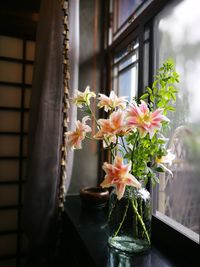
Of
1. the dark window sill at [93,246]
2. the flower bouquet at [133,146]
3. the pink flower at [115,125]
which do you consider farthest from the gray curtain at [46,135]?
the pink flower at [115,125]

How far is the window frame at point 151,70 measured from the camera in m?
0.92

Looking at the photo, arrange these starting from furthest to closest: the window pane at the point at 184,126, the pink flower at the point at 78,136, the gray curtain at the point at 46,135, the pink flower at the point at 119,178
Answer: the gray curtain at the point at 46,135
the window pane at the point at 184,126
the pink flower at the point at 78,136
the pink flower at the point at 119,178

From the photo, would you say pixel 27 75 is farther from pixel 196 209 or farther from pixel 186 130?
pixel 196 209

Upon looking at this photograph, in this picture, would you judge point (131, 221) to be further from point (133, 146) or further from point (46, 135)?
point (46, 135)

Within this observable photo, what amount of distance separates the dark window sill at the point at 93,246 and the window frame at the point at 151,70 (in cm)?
4

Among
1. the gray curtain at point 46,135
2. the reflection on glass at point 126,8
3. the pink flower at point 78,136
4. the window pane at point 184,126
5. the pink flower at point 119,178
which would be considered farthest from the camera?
the reflection on glass at point 126,8

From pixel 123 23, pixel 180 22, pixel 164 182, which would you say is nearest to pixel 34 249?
pixel 164 182

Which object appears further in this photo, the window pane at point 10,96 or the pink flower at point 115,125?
the window pane at point 10,96

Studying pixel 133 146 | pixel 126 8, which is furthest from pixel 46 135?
pixel 126 8

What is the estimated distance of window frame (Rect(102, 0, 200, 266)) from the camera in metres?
0.92

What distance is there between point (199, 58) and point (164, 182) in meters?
0.62

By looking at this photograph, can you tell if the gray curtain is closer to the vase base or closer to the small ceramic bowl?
the small ceramic bowl

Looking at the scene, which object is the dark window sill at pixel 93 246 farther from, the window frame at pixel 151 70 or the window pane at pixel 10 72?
the window pane at pixel 10 72

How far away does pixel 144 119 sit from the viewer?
711 mm
